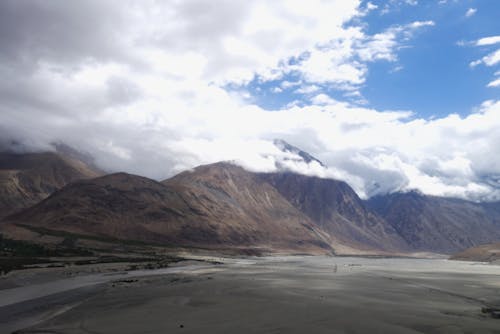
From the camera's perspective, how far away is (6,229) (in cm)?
14650

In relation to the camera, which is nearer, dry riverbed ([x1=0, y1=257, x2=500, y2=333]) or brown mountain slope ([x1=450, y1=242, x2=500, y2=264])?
dry riverbed ([x1=0, y1=257, x2=500, y2=333])

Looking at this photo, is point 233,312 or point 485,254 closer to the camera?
point 233,312

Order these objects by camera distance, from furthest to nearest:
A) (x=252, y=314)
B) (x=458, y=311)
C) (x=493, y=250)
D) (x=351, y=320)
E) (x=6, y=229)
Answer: (x=493, y=250) → (x=6, y=229) → (x=458, y=311) → (x=252, y=314) → (x=351, y=320)

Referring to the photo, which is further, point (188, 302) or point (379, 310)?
point (188, 302)

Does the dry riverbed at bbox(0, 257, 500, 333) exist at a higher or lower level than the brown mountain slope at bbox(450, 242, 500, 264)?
higher

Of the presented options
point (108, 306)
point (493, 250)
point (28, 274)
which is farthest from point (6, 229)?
point (493, 250)

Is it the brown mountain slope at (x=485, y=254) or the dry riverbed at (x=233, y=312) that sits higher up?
the dry riverbed at (x=233, y=312)

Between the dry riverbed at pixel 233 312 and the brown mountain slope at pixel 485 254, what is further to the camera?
the brown mountain slope at pixel 485 254

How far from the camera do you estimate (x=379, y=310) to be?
23203 millimetres

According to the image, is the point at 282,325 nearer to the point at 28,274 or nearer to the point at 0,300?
the point at 0,300

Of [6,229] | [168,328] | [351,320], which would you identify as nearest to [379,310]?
[351,320]

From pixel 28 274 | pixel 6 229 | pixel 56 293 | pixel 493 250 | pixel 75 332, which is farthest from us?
pixel 493 250

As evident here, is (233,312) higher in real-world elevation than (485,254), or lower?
higher

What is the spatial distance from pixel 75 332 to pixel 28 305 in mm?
11976
